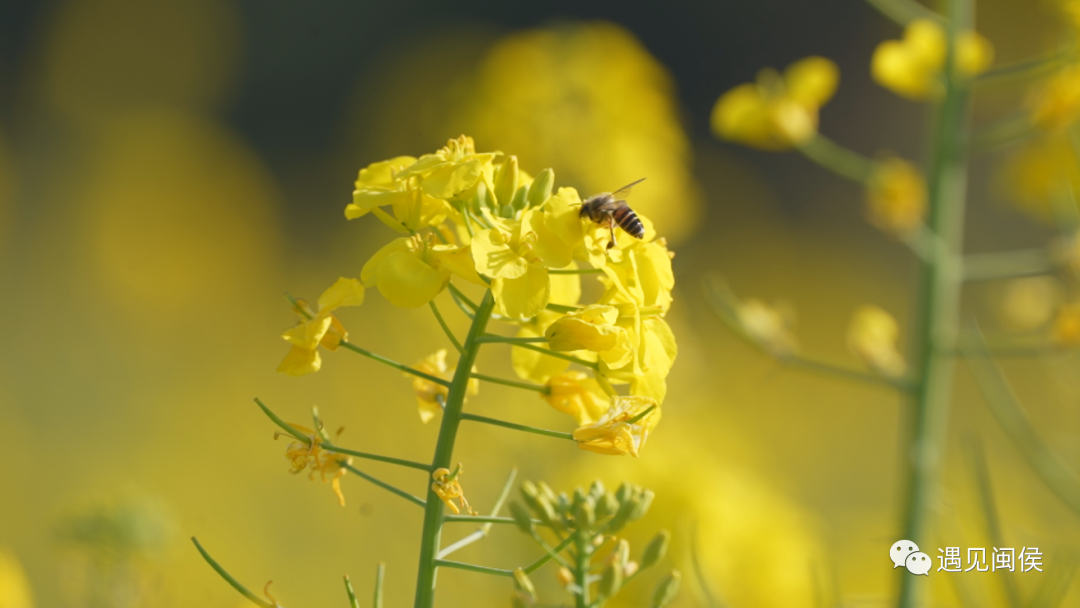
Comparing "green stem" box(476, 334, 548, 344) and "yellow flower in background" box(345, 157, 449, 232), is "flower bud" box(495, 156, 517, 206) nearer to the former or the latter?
"yellow flower in background" box(345, 157, 449, 232)

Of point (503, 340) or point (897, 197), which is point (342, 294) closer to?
point (503, 340)

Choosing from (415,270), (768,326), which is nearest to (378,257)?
(415,270)

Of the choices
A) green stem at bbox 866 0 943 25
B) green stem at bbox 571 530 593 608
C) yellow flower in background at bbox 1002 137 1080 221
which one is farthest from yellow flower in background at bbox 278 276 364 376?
yellow flower in background at bbox 1002 137 1080 221

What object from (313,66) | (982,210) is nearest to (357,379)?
(313,66)

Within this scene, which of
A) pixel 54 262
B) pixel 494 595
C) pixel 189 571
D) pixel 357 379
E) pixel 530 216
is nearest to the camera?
pixel 530 216

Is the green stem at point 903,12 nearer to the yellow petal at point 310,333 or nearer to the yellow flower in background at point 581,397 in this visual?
the yellow flower in background at point 581,397

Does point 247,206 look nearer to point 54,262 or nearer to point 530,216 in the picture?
point 54,262
